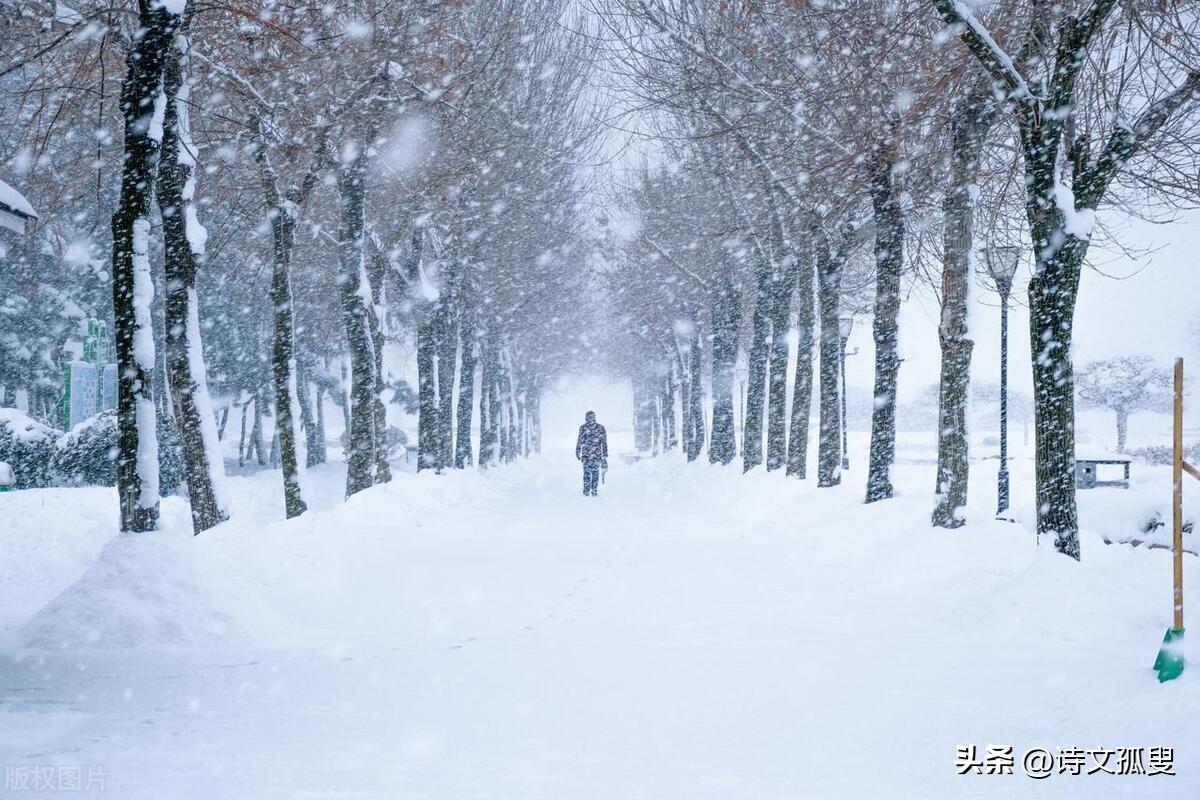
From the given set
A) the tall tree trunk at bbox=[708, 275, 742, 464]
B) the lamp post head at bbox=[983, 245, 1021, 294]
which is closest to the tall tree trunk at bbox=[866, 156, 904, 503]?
the lamp post head at bbox=[983, 245, 1021, 294]

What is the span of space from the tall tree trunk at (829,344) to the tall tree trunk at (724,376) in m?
9.96

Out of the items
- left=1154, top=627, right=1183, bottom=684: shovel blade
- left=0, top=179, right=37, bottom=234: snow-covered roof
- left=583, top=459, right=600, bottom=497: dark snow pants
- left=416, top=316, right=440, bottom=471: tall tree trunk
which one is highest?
left=0, top=179, right=37, bottom=234: snow-covered roof

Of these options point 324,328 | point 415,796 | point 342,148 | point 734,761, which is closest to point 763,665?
point 734,761

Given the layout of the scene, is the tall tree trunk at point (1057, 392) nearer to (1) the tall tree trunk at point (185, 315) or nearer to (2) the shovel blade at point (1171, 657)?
(2) the shovel blade at point (1171, 657)

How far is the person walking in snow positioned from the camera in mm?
23328

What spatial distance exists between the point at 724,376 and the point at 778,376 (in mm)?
6886

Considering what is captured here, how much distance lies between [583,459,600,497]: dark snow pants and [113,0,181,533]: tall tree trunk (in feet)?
51.6

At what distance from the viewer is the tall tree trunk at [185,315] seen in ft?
34.4

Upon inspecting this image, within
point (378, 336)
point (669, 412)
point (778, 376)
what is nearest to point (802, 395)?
point (778, 376)

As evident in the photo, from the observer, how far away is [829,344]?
1742 centimetres

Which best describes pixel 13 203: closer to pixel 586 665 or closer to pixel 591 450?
pixel 586 665

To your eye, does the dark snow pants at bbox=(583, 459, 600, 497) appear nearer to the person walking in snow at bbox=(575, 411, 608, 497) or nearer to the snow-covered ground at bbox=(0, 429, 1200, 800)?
the person walking in snow at bbox=(575, 411, 608, 497)

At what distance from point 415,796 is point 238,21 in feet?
35.4

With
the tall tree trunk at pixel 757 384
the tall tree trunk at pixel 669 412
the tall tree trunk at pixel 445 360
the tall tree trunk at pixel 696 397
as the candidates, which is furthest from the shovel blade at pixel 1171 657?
the tall tree trunk at pixel 669 412
